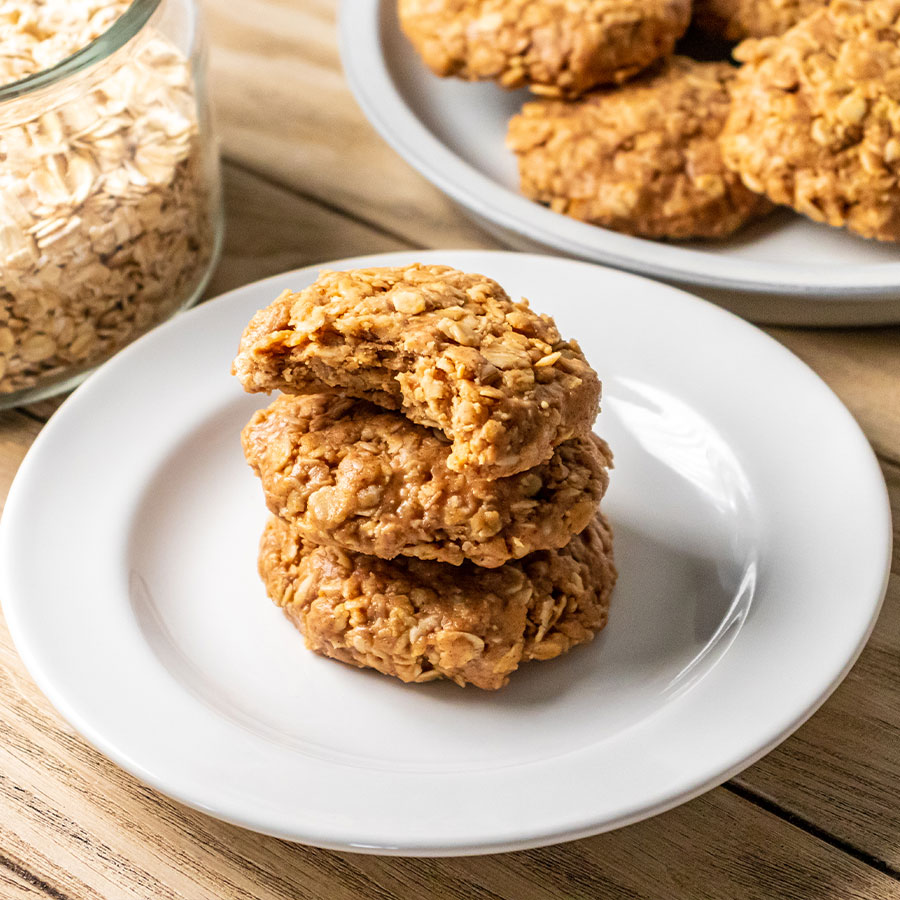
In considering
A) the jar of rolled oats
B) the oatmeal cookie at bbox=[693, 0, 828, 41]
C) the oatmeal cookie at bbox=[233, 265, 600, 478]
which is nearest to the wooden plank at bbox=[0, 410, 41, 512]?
the jar of rolled oats

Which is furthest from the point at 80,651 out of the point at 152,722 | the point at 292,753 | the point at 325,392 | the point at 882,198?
the point at 882,198

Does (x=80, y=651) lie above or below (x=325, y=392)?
below

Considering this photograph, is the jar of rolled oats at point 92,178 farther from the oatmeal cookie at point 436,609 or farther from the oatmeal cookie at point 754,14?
the oatmeal cookie at point 754,14

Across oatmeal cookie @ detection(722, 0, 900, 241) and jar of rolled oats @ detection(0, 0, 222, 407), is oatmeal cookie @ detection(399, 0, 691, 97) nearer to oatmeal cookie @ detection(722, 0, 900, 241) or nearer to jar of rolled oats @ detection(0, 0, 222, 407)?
oatmeal cookie @ detection(722, 0, 900, 241)

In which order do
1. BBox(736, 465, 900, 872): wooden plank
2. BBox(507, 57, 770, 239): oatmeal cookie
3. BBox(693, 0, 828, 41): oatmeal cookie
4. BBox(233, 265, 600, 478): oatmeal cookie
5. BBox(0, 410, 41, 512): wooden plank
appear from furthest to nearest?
BBox(693, 0, 828, 41): oatmeal cookie < BBox(507, 57, 770, 239): oatmeal cookie < BBox(0, 410, 41, 512): wooden plank < BBox(736, 465, 900, 872): wooden plank < BBox(233, 265, 600, 478): oatmeal cookie

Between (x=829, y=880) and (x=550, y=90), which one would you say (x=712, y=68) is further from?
(x=829, y=880)

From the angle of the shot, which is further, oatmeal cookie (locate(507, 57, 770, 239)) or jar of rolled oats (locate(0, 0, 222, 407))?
oatmeal cookie (locate(507, 57, 770, 239))

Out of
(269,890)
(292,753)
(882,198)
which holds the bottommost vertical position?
(269,890)

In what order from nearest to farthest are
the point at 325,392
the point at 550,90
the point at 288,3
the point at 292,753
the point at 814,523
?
the point at 292,753, the point at 325,392, the point at 814,523, the point at 550,90, the point at 288,3

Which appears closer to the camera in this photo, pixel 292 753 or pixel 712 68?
pixel 292 753
